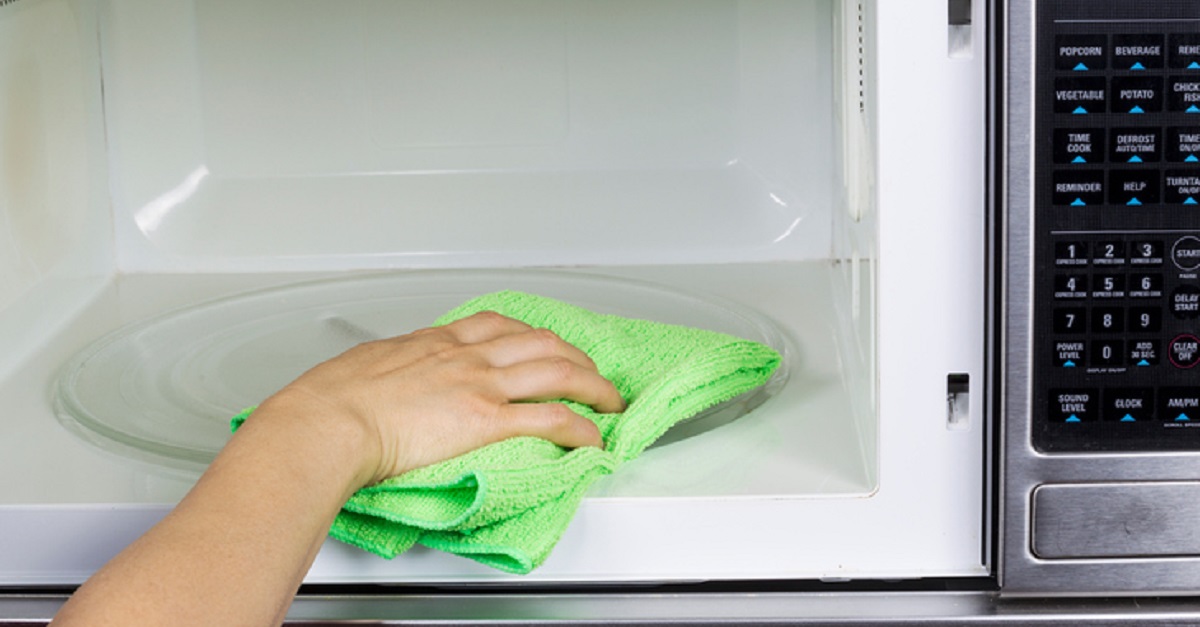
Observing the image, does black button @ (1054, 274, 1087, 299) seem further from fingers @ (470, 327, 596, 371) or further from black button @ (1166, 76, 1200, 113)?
fingers @ (470, 327, 596, 371)

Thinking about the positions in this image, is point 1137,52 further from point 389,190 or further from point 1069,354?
point 389,190

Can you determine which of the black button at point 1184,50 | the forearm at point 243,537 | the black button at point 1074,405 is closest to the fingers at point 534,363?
the forearm at point 243,537

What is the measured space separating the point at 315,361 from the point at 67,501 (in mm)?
253

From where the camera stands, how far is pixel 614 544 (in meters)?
0.76

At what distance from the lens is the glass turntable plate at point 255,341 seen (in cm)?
A: 89

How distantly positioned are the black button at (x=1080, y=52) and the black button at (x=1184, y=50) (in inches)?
1.3

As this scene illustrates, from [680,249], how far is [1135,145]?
0.55m

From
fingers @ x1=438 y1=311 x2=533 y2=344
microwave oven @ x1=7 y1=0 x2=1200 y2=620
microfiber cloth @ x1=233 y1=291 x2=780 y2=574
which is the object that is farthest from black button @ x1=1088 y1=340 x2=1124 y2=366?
fingers @ x1=438 y1=311 x2=533 y2=344

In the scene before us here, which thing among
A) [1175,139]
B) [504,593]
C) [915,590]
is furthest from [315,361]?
[1175,139]

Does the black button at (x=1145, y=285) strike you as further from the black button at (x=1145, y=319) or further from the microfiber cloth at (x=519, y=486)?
the microfiber cloth at (x=519, y=486)

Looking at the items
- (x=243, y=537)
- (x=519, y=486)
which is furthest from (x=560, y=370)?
(x=243, y=537)

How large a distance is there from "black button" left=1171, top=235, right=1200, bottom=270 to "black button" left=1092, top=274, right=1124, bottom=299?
0.03 meters

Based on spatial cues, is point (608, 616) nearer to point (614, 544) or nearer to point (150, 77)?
point (614, 544)

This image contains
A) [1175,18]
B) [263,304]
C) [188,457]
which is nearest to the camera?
[1175,18]
